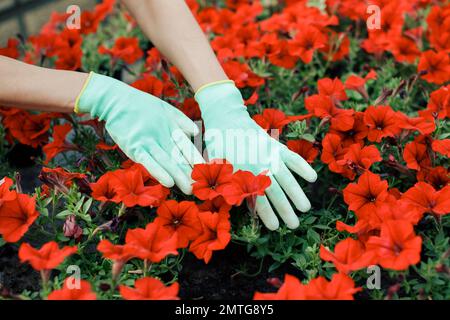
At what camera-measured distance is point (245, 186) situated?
1440mm

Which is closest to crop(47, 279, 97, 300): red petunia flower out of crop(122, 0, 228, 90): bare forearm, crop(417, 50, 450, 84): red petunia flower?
crop(122, 0, 228, 90): bare forearm

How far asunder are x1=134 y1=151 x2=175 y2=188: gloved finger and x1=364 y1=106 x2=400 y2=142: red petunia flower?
0.60 metres

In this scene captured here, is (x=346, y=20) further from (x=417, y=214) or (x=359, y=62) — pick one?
(x=417, y=214)

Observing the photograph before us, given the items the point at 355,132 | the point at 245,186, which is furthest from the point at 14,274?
the point at 355,132

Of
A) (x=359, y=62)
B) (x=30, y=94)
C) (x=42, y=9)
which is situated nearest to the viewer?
(x=30, y=94)

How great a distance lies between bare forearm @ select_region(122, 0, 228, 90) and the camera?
178 centimetres

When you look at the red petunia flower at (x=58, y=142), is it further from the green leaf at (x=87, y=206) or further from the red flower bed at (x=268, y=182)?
the green leaf at (x=87, y=206)

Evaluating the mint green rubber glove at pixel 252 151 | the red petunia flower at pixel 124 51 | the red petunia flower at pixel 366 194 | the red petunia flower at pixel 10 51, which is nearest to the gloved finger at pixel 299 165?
the mint green rubber glove at pixel 252 151

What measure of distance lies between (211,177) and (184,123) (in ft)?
0.84

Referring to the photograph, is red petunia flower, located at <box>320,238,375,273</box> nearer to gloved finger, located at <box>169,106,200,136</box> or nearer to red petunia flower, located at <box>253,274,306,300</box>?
red petunia flower, located at <box>253,274,306,300</box>
